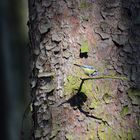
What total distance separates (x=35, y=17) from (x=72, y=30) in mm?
145

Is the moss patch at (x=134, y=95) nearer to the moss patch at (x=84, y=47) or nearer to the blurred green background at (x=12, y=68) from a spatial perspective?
the moss patch at (x=84, y=47)

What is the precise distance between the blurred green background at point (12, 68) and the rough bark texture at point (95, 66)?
13.6 ft

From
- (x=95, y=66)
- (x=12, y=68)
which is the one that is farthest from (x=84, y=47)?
(x=12, y=68)

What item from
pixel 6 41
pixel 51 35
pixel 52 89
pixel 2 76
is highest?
pixel 51 35

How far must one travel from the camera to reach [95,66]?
1599 mm

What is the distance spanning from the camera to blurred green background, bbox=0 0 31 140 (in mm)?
5828

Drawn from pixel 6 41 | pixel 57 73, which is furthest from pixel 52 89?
pixel 6 41

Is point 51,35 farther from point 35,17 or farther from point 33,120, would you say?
point 33,120

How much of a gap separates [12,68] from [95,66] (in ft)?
14.6

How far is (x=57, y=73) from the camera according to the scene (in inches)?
64.1

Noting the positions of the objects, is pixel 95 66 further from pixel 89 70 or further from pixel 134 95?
pixel 134 95

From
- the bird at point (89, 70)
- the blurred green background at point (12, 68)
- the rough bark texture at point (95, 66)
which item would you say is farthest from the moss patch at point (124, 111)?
the blurred green background at point (12, 68)

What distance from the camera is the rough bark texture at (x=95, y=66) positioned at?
159 centimetres

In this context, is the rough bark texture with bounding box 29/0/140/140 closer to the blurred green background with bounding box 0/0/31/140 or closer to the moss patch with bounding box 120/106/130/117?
the moss patch with bounding box 120/106/130/117
